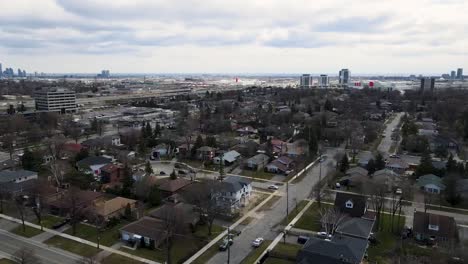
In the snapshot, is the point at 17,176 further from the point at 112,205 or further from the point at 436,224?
the point at 436,224

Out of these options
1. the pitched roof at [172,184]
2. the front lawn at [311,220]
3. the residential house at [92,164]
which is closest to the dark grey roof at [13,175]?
the residential house at [92,164]

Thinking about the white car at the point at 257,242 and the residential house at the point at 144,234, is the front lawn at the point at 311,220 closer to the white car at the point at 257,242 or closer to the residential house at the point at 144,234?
the white car at the point at 257,242

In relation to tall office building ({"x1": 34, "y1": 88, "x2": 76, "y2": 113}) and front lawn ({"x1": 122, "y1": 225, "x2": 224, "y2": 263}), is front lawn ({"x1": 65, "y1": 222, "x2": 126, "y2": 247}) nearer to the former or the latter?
front lawn ({"x1": 122, "y1": 225, "x2": 224, "y2": 263})

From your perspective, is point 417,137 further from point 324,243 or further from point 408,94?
point 408,94

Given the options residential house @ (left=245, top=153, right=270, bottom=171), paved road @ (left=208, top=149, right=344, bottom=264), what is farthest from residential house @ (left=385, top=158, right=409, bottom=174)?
residential house @ (left=245, top=153, right=270, bottom=171)

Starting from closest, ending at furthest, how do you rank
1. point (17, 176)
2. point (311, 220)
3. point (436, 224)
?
point (436, 224)
point (311, 220)
point (17, 176)

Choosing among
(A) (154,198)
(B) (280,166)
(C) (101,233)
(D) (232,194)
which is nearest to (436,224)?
(D) (232,194)

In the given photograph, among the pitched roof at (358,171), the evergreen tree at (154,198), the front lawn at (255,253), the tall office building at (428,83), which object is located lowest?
the front lawn at (255,253)
